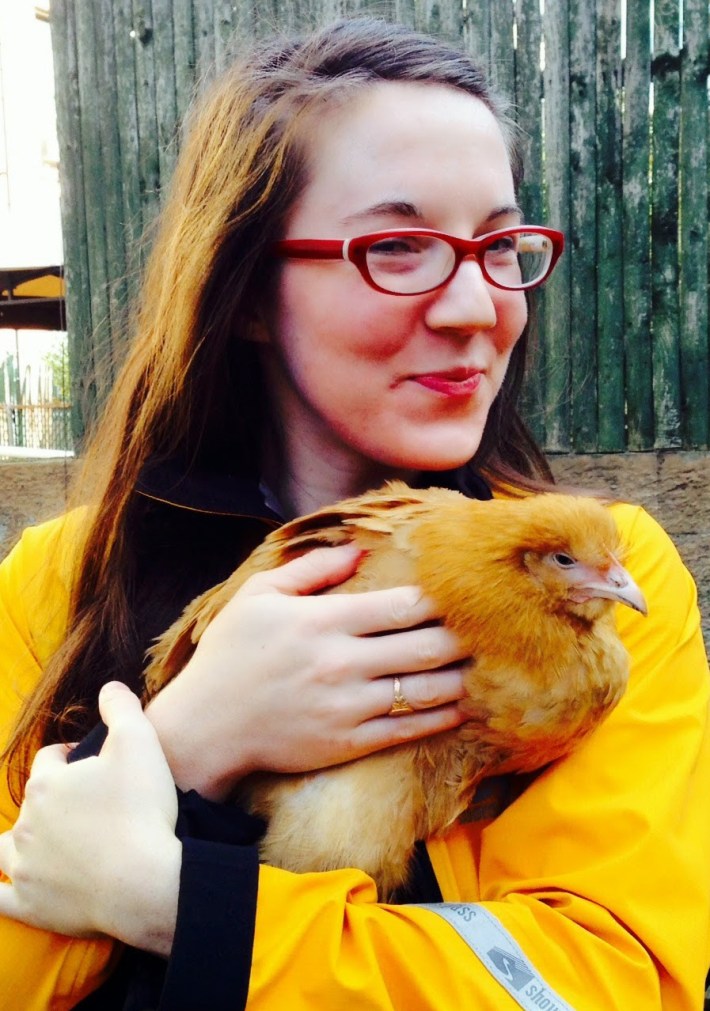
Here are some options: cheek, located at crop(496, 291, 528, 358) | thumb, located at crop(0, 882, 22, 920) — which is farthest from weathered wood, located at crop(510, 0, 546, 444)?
thumb, located at crop(0, 882, 22, 920)

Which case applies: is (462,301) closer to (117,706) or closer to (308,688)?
(308,688)

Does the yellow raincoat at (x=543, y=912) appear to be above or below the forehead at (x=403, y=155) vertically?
below

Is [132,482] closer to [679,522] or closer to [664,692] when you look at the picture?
[664,692]

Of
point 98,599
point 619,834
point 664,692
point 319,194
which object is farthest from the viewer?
point 98,599

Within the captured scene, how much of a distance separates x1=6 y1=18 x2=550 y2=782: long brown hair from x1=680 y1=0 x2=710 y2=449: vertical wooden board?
5.98ft

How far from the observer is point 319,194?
1606 mm

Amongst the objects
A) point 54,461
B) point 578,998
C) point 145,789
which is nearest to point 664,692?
point 578,998

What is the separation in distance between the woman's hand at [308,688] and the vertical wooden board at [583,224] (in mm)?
2586

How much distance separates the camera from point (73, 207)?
4.46m

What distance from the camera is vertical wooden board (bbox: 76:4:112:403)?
4.30 meters

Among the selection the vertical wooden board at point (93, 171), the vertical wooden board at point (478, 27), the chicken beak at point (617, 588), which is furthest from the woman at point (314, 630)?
the vertical wooden board at point (93, 171)

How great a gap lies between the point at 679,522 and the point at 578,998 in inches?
109

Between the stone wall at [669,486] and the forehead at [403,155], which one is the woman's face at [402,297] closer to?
the forehead at [403,155]

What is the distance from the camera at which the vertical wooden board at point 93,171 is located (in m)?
4.30
